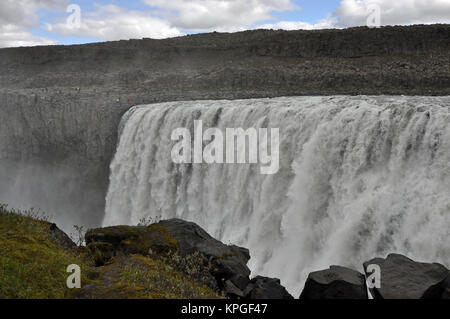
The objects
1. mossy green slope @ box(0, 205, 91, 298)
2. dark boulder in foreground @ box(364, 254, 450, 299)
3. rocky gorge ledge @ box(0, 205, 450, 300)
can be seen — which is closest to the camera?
mossy green slope @ box(0, 205, 91, 298)

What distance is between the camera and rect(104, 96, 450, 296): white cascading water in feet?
43.2

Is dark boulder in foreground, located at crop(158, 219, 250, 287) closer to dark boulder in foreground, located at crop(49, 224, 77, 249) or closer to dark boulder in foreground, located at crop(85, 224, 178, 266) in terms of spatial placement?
dark boulder in foreground, located at crop(85, 224, 178, 266)

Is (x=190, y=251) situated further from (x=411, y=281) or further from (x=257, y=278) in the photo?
(x=411, y=281)

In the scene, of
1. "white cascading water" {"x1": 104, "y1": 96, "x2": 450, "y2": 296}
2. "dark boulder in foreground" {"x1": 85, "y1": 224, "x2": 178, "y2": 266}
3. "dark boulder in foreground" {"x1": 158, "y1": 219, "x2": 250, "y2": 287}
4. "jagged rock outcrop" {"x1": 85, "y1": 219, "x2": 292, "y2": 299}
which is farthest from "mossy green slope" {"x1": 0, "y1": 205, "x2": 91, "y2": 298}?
"white cascading water" {"x1": 104, "y1": 96, "x2": 450, "y2": 296}

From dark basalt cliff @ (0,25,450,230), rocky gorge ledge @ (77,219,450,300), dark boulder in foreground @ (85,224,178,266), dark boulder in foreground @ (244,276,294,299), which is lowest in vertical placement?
dark boulder in foreground @ (244,276,294,299)

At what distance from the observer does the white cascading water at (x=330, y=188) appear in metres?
13.2

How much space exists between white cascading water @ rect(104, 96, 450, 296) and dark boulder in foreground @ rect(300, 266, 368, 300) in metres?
3.88

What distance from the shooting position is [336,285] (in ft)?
30.0

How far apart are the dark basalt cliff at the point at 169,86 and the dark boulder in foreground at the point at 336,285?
939 inches

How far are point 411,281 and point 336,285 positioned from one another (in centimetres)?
144

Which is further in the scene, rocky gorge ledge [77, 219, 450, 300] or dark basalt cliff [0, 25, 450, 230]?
dark basalt cliff [0, 25, 450, 230]

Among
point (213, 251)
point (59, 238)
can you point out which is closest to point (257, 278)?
point (213, 251)

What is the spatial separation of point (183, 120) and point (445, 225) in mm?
14637
